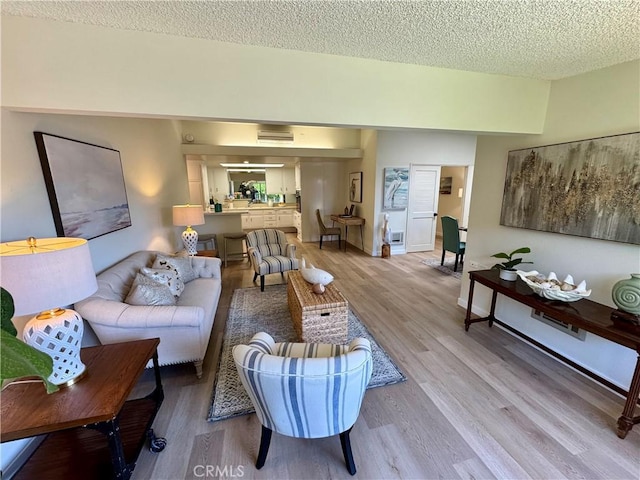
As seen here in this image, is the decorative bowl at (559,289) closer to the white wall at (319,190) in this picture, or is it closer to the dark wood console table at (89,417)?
the dark wood console table at (89,417)

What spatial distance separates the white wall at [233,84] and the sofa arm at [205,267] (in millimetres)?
1930

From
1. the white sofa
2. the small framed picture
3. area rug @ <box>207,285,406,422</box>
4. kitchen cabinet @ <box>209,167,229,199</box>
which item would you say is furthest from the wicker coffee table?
kitchen cabinet @ <box>209,167,229,199</box>

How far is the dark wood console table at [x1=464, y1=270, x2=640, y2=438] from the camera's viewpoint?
164 centimetres

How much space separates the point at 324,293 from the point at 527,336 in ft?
6.51

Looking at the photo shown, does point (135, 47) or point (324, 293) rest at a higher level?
point (135, 47)

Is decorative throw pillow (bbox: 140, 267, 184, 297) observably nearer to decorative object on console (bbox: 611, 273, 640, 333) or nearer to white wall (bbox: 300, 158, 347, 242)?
decorative object on console (bbox: 611, 273, 640, 333)

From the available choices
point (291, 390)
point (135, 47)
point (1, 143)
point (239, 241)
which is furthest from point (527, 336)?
point (239, 241)

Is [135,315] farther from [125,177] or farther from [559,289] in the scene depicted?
[559,289]

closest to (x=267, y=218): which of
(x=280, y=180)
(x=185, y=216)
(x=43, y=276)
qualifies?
(x=280, y=180)

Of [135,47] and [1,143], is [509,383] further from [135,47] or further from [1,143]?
[1,143]

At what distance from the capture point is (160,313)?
1950 mm

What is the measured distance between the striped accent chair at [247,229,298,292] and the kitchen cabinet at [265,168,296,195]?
4.69m

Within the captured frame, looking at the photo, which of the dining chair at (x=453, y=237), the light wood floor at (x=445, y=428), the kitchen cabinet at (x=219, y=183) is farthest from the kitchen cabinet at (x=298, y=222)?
the light wood floor at (x=445, y=428)

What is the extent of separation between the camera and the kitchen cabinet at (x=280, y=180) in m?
8.72
